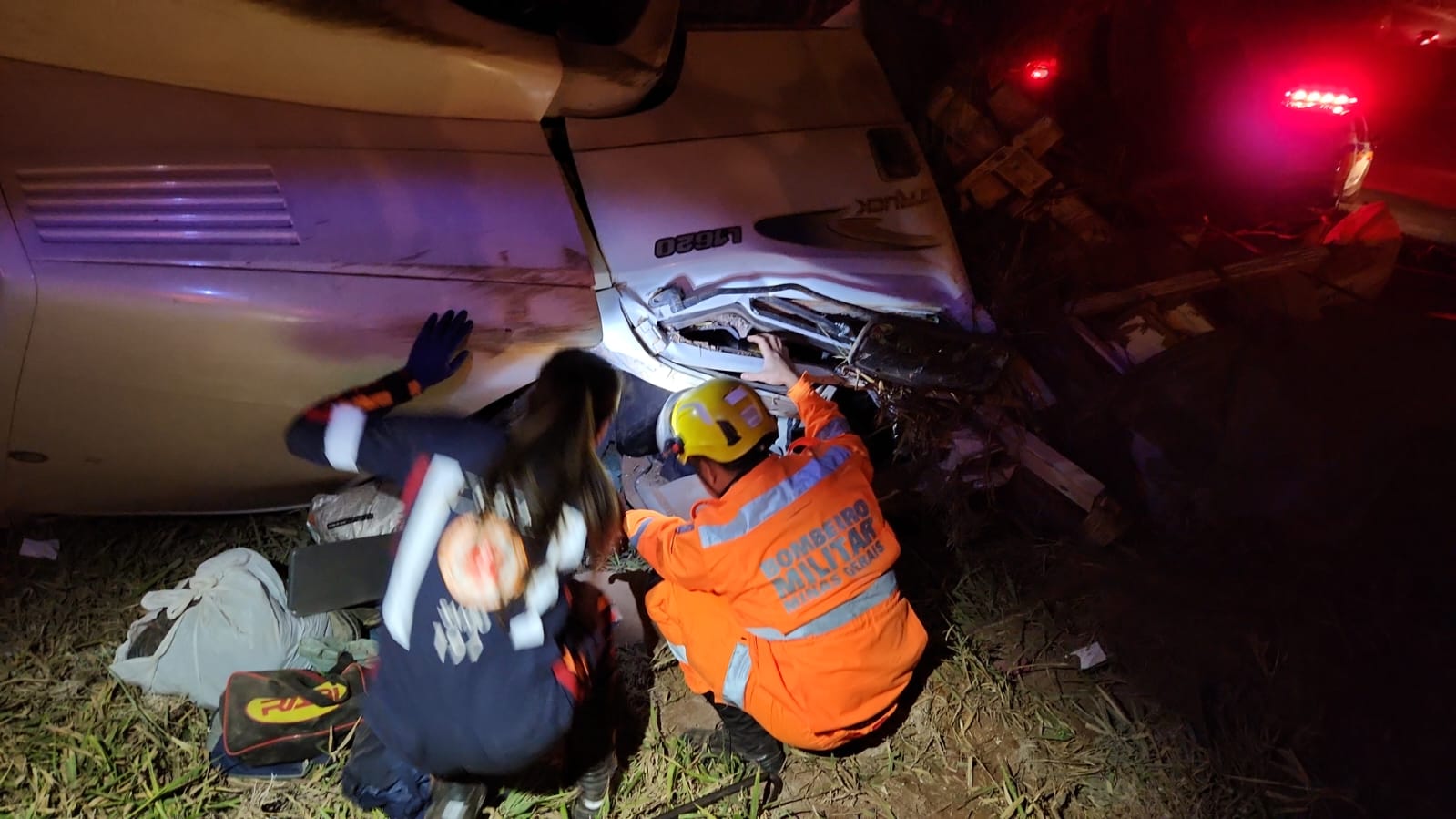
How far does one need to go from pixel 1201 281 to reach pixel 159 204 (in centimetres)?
386

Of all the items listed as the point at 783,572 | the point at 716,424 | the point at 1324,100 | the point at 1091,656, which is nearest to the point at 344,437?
the point at 716,424

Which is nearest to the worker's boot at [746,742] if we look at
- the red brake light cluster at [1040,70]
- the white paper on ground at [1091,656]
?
the white paper on ground at [1091,656]

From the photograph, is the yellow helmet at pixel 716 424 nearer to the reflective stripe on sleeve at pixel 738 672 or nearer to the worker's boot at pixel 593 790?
the reflective stripe on sleeve at pixel 738 672

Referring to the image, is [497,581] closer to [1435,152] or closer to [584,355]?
[584,355]

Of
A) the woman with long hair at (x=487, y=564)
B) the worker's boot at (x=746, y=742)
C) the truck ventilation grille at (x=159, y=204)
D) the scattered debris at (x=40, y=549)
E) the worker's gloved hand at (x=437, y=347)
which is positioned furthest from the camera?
the scattered debris at (x=40, y=549)

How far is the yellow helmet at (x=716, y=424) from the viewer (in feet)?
7.25

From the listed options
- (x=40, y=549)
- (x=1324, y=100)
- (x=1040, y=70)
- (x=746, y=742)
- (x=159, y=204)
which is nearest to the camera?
(x=159, y=204)

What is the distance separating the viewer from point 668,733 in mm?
2662

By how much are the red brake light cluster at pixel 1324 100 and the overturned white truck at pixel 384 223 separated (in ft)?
7.94

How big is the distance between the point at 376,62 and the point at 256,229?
57 cm

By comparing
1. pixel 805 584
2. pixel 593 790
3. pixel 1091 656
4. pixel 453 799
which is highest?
pixel 805 584

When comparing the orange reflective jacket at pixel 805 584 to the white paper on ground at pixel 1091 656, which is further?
the white paper on ground at pixel 1091 656

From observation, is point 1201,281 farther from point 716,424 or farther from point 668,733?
point 668,733

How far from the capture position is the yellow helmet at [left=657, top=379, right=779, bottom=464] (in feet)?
7.25
